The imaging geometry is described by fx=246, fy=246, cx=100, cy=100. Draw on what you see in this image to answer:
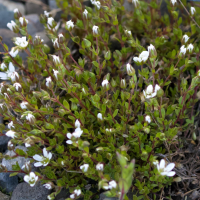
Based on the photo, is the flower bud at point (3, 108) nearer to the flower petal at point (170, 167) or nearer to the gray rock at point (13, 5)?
the flower petal at point (170, 167)

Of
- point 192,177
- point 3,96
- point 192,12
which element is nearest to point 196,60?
point 192,12

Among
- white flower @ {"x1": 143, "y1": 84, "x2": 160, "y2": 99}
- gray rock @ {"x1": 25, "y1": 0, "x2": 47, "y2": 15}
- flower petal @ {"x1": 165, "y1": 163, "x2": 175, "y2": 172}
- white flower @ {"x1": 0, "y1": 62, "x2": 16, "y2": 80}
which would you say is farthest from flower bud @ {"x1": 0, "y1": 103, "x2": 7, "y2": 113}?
gray rock @ {"x1": 25, "y1": 0, "x2": 47, "y2": 15}

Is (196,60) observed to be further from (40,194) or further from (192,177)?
(40,194)

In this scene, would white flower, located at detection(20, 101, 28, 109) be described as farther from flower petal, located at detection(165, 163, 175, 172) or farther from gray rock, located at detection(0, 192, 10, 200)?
flower petal, located at detection(165, 163, 175, 172)

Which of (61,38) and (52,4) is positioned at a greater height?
(61,38)

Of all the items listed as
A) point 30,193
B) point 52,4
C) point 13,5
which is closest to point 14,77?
point 30,193

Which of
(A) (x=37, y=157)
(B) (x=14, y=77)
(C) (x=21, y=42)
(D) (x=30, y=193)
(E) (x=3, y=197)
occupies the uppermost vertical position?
(C) (x=21, y=42)

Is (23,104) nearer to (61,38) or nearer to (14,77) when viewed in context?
(14,77)

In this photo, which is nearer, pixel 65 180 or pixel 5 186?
pixel 65 180
